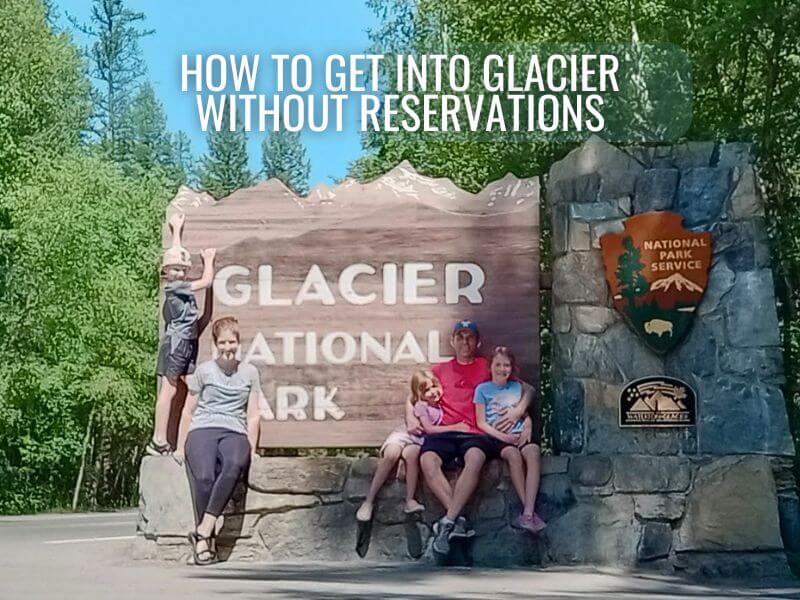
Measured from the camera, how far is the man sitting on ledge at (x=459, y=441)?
12.0 m

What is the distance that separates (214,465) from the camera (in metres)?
12.1

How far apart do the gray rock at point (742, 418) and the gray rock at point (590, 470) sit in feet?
2.49

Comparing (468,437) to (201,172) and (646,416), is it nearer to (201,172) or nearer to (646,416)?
Answer: (646,416)

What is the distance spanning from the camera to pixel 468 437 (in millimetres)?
12117

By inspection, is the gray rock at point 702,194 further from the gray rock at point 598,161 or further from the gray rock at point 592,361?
the gray rock at point 592,361

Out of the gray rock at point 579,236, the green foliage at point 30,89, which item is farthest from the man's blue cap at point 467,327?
the green foliage at point 30,89

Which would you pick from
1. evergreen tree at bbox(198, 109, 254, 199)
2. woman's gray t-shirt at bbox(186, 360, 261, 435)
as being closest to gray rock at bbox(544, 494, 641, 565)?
woman's gray t-shirt at bbox(186, 360, 261, 435)

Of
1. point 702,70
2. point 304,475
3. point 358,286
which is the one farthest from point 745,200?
point 702,70

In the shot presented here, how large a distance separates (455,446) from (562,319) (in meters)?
1.33

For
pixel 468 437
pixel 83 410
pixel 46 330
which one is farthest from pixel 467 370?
pixel 83 410

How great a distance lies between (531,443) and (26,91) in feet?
71.2

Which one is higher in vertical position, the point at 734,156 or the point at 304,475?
the point at 734,156

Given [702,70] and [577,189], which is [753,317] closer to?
[577,189]

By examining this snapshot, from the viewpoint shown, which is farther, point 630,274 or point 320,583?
point 630,274
